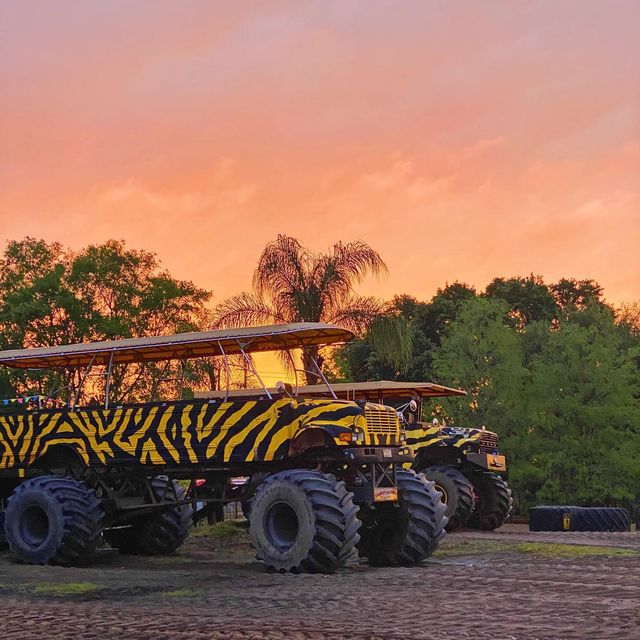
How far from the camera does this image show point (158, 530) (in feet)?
63.4

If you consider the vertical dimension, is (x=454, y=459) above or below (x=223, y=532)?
above

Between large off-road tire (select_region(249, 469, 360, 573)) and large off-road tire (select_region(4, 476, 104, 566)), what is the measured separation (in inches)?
132

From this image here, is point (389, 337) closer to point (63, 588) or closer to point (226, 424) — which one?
point (226, 424)

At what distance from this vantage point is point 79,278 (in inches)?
2078

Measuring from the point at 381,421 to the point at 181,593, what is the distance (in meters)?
4.68

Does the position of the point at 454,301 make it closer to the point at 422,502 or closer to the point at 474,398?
the point at 474,398

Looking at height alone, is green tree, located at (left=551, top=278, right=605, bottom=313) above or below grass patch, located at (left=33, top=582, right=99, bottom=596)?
above

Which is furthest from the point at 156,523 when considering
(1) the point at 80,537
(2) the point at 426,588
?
(2) the point at 426,588

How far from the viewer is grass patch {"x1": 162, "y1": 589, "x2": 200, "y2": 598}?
12.2 metres

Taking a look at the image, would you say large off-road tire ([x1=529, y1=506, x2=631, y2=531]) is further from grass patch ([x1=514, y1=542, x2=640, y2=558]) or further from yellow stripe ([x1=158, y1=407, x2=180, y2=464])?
yellow stripe ([x1=158, y1=407, x2=180, y2=464])

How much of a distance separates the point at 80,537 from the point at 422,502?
5.40 m

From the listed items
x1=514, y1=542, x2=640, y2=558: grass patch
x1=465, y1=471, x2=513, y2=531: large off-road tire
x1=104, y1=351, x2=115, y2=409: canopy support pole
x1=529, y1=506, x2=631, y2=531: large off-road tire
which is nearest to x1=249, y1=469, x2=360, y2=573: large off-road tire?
x1=104, y1=351, x2=115, y2=409: canopy support pole

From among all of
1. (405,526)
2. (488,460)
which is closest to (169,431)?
(405,526)

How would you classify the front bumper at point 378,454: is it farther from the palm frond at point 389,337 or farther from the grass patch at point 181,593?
the palm frond at point 389,337
